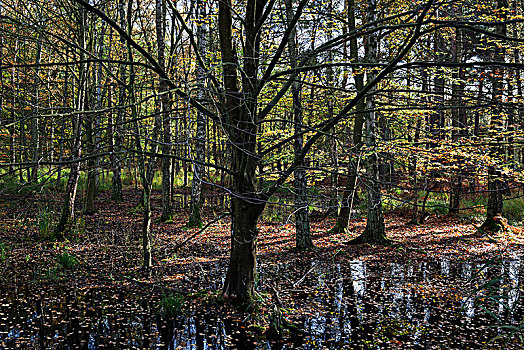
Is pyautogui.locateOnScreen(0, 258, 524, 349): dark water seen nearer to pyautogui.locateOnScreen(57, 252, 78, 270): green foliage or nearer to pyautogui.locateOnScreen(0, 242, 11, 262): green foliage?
pyautogui.locateOnScreen(57, 252, 78, 270): green foliage

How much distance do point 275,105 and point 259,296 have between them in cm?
248

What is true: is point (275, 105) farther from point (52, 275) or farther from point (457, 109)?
point (457, 109)

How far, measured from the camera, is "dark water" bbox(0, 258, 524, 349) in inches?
Answer: 158

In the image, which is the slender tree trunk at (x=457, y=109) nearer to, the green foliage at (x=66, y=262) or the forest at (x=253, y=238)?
the forest at (x=253, y=238)

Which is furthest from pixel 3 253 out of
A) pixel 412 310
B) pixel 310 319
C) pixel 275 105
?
pixel 412 310

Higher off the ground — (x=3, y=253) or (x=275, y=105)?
(x=275, y=105)

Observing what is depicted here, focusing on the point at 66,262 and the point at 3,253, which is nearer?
the point at 66,262

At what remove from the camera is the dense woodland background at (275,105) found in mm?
2951

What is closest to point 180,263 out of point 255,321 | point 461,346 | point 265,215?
point 255,321

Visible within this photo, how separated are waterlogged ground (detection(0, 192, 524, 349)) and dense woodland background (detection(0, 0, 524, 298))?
2.16ft

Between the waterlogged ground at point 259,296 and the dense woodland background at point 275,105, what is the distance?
0.66 metres

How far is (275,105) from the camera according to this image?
14.6 ft

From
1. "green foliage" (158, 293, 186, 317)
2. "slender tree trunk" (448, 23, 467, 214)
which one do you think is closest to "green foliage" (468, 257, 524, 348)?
"slender tree trunk" (448, 23, 467, 214)

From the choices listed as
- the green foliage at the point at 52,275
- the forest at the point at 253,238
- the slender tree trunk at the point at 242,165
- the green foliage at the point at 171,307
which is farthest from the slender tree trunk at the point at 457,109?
the green foliage at the point at 52,275
